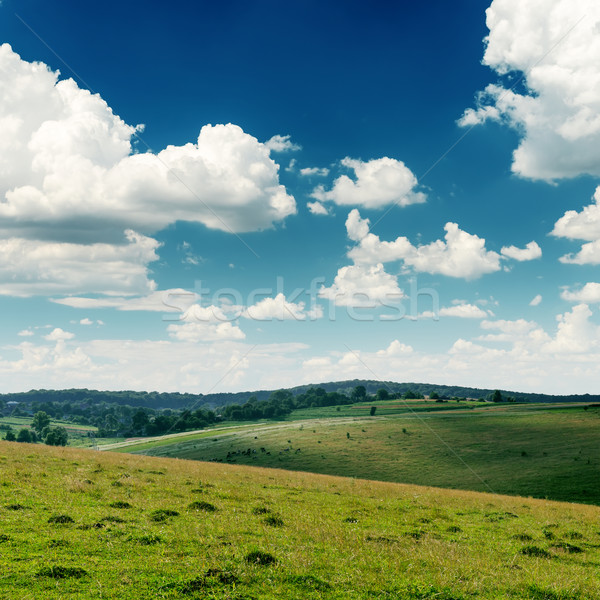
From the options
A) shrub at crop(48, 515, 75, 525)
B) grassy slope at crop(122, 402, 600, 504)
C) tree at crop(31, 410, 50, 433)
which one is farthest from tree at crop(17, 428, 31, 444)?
shrub at crop(48, 515, 75, 525)

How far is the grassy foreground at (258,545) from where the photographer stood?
10.2 m

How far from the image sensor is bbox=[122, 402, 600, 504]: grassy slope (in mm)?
57406

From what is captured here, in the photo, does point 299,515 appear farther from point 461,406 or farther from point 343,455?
point 461,406

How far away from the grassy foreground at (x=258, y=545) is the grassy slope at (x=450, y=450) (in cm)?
3497

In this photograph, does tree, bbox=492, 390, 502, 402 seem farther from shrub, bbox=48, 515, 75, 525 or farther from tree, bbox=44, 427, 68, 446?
shrub, bbox=48, 515, 75, 525

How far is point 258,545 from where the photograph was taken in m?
12.8

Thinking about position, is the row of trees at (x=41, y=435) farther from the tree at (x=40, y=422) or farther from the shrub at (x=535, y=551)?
the shrub at (x=535, y=551)

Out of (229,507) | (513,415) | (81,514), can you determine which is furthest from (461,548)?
(513,415)

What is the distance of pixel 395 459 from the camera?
250 ft

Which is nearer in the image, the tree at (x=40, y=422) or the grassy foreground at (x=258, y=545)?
the grassy foreground at (x=258, y=545)

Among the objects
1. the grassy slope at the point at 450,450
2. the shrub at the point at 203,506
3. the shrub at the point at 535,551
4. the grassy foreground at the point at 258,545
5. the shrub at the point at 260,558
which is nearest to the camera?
the grassy foreground at the point at 258,545

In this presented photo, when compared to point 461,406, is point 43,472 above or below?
above

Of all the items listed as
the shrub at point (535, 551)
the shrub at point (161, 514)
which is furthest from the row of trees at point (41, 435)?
the shrub at point (535, 551)

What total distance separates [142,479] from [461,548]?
1543 centimetres
